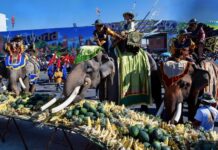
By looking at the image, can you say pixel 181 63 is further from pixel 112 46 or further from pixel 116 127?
pixel 116 127

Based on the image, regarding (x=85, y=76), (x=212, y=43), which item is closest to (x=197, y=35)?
(x=212, y=43)

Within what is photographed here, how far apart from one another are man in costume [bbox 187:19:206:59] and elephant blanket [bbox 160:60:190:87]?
168 centimetres

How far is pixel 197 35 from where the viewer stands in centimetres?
686

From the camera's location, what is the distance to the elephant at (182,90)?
4.93 metres

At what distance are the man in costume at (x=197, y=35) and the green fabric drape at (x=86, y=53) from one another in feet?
7.64

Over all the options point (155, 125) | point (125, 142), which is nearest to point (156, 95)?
point (155, 125)

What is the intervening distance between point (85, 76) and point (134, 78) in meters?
1.16

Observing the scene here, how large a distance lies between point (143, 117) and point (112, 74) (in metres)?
1.13

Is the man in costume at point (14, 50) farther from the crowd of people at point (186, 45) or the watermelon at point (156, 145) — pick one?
the watermelon at point (156, 145)

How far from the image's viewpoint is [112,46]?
19.3 feet

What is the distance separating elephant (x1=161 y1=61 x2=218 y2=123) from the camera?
4930 millimetres

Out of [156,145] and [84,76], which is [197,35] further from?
[156,145]

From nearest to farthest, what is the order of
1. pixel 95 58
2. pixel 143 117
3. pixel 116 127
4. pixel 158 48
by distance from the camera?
pixel 116 127
pixel 143 117
pixel 95 58
pixel 158 48

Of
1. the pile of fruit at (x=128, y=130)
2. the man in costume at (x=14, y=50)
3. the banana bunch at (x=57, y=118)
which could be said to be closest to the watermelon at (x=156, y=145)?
the pile of fruit at (x=128, y=130)
